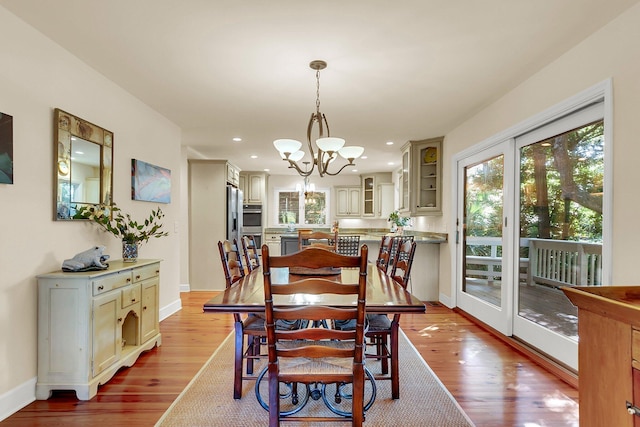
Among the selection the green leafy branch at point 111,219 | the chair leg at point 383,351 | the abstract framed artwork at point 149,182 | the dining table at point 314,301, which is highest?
the abstract framed artwork at point 149,182

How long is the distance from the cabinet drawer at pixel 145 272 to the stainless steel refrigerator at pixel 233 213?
251 cm

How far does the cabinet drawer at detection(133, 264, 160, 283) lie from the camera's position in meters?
2.79

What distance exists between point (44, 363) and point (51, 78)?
187cm

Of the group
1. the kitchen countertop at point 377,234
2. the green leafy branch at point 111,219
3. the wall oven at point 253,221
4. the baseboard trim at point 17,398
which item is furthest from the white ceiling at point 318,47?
the wall oven at point 253,221

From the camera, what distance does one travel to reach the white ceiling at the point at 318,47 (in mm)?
1917

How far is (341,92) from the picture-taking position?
3.17m

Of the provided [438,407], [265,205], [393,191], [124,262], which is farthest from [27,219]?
[393,191]

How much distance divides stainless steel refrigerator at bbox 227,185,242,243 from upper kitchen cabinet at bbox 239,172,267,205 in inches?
62.2

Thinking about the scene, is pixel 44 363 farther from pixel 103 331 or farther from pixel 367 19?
pixel 367 19

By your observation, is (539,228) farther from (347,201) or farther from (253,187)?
(253,187)

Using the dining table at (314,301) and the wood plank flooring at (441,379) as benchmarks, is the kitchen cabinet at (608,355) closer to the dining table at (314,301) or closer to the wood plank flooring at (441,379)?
the dining table at (314,301)

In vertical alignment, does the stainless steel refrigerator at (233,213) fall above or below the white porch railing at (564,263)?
above

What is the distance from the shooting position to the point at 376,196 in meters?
8.27

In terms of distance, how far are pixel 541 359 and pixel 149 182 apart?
13.0 ft
